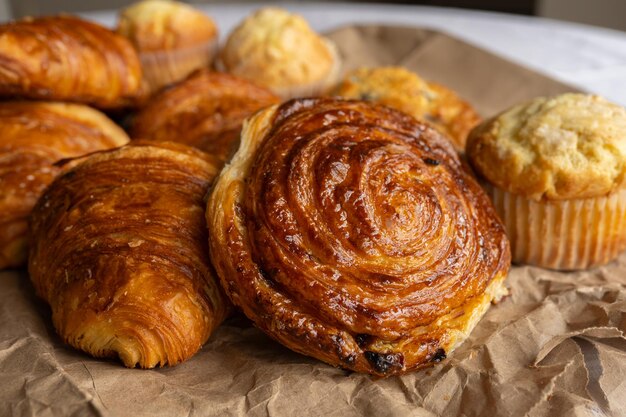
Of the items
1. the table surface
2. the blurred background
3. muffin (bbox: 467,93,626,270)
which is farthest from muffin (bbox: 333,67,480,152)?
the blurred background

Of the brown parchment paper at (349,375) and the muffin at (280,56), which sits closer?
the brown parchment paper at (349,375)

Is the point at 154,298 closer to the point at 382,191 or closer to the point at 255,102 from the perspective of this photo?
the point at 382,191

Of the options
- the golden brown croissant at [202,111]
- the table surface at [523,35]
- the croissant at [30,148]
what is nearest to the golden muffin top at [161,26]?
the table surface at [523,35]

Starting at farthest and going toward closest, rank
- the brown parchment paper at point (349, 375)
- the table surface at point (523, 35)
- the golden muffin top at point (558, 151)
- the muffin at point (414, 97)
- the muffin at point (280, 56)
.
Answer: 1. the table surface at point (523, 35)
2. the muffin at point (280, 56)
3. the muffin at point (414, 97)
4. the golden muffin top at point (558, 151)
5. the brown parchment paper at point (349, 375)

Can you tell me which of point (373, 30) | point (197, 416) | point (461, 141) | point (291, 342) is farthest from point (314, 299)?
point (373, 30)

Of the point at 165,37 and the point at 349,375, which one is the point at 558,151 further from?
the point at 165,37

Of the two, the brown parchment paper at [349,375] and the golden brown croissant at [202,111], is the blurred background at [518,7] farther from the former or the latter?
the brown parchment paper at [349,375]
